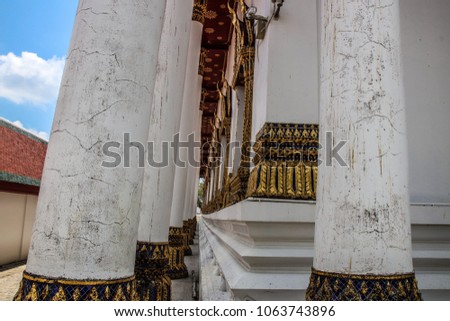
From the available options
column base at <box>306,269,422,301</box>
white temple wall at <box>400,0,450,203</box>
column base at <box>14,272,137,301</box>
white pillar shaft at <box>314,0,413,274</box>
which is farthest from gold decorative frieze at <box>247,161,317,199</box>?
column base at <box>14,272,137,301</box>

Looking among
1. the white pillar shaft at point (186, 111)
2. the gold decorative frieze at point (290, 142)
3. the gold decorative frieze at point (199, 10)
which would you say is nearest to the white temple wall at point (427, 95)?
the gold decorative frieze at point (290, 142)

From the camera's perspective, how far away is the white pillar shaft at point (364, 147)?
155cm

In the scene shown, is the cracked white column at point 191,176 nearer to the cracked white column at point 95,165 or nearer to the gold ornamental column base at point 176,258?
the gold ornamental column base at point 176,258

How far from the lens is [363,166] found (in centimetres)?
160

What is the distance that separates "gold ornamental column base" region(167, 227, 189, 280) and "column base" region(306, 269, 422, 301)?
4.41 meters

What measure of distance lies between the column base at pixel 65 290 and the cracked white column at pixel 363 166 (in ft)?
2.94

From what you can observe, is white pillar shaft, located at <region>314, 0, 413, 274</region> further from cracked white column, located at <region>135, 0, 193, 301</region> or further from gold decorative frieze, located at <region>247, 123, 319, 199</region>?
cracked white column, located at <region>135, 0, 193, 301</region>

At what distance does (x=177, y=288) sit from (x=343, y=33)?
13.8 feet

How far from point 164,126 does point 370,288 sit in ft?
8.31

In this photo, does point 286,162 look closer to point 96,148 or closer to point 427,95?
point 427,95

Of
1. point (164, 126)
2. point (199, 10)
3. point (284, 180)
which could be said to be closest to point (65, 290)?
point (284, 180)

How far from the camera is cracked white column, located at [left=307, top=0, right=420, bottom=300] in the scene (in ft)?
5.03

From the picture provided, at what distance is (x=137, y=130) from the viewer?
1653mm
